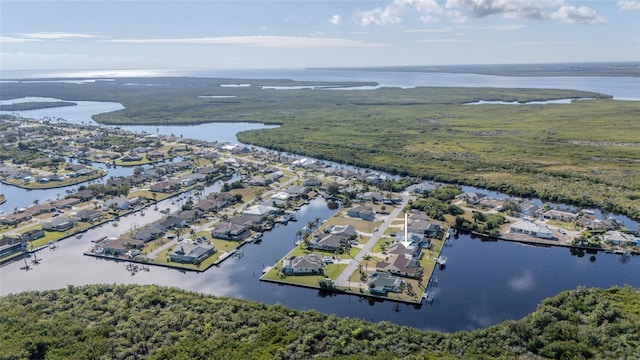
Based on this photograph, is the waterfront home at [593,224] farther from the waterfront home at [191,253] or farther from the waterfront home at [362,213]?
the waterfront home at [191,253]

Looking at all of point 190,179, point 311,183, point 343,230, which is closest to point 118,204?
point 190,179

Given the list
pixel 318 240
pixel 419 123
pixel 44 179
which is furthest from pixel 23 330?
pixel 419 123

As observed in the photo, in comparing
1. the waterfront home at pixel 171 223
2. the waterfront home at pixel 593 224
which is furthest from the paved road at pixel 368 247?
the waterfront home at pixel 171 223

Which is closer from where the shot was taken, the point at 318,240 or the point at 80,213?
the point at 318,240

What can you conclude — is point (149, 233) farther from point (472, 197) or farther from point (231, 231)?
point (472, 197)

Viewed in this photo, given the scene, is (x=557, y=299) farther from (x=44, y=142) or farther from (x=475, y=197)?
(x=44, y=142)
